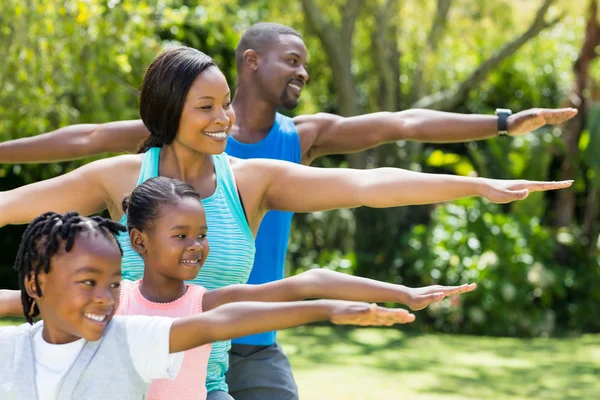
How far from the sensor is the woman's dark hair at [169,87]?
10.8ft

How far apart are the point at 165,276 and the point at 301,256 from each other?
347 inches

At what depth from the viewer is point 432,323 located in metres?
11.2

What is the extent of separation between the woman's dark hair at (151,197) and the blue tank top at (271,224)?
1.01m

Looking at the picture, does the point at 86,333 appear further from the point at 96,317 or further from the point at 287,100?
the point at 287,100

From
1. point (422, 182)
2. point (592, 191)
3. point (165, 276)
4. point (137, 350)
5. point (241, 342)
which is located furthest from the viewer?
point (592, 191)

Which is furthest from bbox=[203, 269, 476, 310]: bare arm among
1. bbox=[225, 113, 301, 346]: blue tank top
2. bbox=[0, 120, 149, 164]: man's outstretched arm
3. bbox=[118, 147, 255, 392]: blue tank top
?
bbox=[0, 120, 149, 164]: man's outstretched arm

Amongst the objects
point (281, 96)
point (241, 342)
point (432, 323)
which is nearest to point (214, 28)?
point (432, 323)

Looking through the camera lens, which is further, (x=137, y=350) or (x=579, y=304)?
(x=579, y=304)

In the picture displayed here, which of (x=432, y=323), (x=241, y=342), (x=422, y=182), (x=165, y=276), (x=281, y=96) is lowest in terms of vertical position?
(x=432, y=323)

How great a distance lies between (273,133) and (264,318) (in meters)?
1.92

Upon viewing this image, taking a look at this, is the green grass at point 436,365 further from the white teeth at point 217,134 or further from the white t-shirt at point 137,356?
the white t-shirt at point 137,356

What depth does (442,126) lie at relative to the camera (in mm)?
4359

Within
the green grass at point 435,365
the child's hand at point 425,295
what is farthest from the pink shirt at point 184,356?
the green grass at point 435,365

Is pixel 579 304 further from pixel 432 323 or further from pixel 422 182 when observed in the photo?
pixel 422 182
